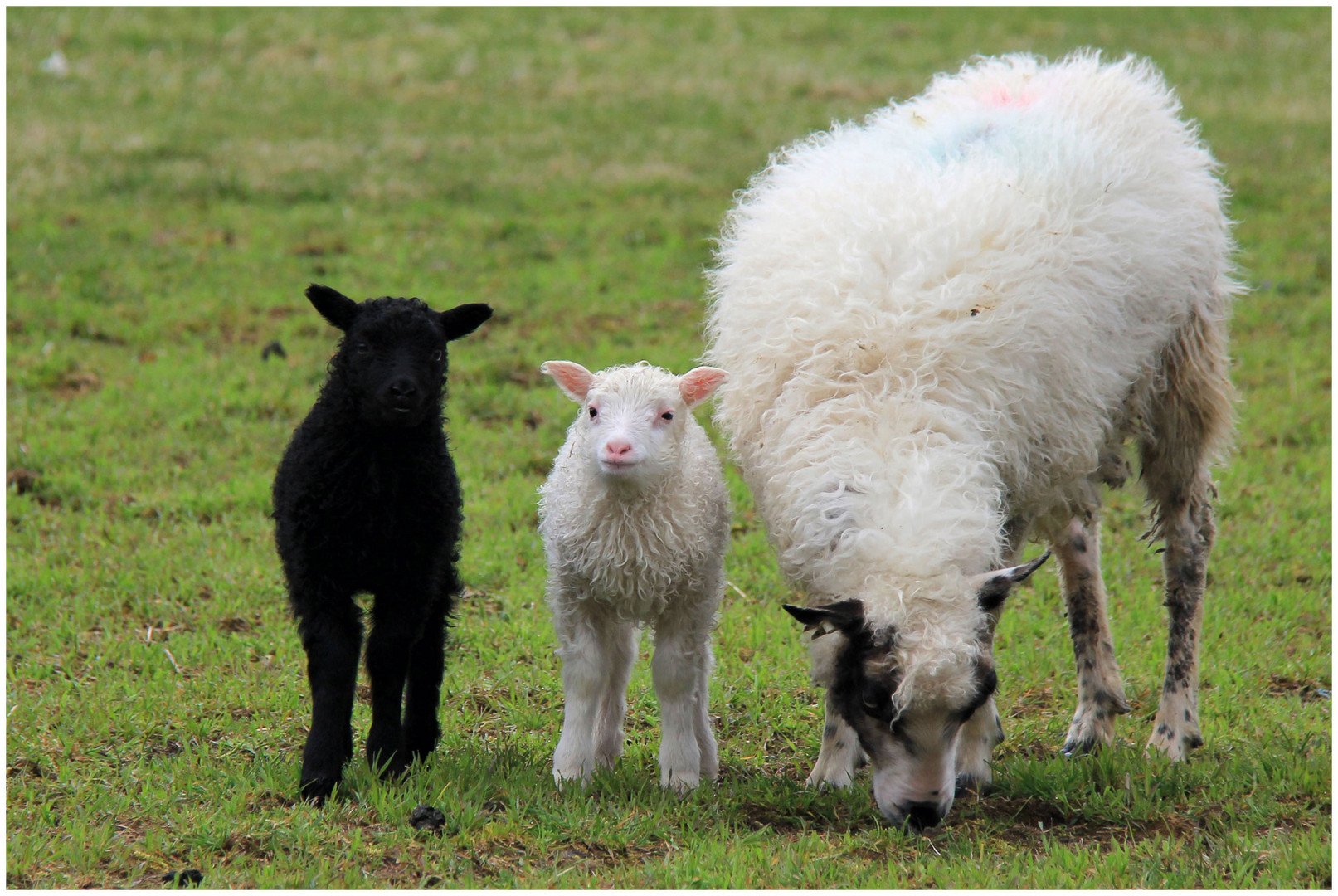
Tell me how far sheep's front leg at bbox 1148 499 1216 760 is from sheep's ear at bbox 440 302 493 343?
11.5 ft

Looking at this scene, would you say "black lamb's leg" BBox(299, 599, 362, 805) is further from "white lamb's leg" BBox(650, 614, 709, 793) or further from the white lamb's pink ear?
the white lamb's pink ear

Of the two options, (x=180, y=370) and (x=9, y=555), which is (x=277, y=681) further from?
(x=180, y=370)

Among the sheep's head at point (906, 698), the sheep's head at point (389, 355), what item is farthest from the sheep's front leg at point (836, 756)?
the sheep's head at point (389, 355)

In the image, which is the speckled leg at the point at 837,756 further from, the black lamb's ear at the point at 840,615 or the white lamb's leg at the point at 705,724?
the black lamb's ear at the point at 840,615

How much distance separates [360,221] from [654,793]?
32.9 ft

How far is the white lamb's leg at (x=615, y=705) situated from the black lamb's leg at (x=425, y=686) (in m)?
0.64

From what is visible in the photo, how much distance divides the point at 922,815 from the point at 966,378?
1577 mm

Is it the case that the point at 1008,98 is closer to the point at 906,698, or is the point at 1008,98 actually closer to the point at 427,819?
the point at 906,698

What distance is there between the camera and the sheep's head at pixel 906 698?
173 inches

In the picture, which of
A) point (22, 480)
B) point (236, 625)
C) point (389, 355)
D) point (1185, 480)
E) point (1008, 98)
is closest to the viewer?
point (389, 355)

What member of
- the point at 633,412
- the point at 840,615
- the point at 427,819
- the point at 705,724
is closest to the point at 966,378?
the point at 840,615

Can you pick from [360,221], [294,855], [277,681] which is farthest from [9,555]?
[360,221]

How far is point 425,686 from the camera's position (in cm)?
529

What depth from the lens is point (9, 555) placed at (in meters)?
7.51
